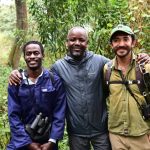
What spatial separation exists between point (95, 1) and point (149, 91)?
3.11 meters

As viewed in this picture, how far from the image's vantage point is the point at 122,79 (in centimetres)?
392

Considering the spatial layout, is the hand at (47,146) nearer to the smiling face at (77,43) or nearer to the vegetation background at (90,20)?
the smiling face at (77,43)

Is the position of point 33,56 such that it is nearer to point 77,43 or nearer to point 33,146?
point 77,43

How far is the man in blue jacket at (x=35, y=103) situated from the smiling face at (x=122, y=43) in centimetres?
79

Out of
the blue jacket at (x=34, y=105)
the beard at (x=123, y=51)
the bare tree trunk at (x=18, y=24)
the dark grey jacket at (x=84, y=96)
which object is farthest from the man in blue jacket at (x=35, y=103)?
the bare tree trunk at (x=18, y=24)

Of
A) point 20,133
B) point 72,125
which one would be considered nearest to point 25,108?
point 20,133

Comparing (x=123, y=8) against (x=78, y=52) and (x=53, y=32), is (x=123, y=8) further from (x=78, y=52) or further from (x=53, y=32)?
(x=78, y=52)

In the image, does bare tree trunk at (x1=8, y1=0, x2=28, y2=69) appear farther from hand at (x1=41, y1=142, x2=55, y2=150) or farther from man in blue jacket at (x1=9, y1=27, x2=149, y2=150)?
hand at (x1=41, y1=142, x2=55, y2=150)

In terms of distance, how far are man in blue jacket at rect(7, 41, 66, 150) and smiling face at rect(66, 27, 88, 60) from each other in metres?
0.36

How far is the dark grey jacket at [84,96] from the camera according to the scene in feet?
13.3

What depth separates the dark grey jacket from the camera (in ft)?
13.3

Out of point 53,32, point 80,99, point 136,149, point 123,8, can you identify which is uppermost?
point 123,8

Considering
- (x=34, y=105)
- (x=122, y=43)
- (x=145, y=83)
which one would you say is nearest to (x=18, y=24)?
(x=34, y=105)

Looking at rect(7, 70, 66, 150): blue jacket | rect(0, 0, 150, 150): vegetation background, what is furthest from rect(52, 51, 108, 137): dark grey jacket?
rect(0, 0, 150, 150): vegetation background
